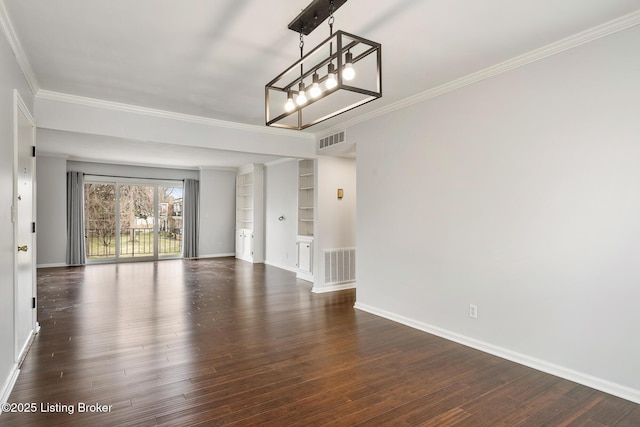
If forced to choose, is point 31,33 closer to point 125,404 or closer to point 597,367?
point 125,404

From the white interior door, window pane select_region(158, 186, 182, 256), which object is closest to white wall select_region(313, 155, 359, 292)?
the white interior door

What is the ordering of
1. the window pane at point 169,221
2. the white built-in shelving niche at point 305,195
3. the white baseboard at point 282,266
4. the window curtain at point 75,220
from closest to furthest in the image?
the white built-in shelving niche at point 305,195
the white baseboard at point 282,266
the window curtain at point 75,220
the window pane at point 169,221

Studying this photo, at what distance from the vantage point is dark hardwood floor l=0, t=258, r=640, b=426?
2.29 meters

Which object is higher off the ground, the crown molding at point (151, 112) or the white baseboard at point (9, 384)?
the crown molding at point (151, 112)

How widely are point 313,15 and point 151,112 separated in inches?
125

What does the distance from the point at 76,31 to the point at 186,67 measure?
870 millimetres

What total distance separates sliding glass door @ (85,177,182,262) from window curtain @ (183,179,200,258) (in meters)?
0.22

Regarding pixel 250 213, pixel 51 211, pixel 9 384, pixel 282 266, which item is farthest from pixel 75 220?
pixel 9 384

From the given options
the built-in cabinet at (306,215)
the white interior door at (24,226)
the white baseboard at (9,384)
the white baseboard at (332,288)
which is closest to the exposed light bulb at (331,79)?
the white interior door at (24,226)

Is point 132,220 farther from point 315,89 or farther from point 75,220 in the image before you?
point 315,89

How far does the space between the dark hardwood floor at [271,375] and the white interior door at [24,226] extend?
10.7 inches

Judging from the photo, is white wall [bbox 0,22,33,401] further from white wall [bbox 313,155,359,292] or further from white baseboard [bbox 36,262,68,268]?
white baseboard [bbox 36,262,68,268]

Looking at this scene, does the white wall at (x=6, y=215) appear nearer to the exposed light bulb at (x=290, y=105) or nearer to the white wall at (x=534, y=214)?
the exposed light bulb at (x=290, y=105)

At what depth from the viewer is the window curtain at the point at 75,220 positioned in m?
8.44
